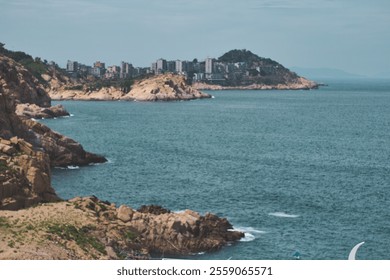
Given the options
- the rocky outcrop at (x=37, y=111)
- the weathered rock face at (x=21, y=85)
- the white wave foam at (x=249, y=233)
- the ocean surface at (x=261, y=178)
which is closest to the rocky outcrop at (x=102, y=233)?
the white wave foam at (x=249, y=233)

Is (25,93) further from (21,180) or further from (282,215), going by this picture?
(21,180)

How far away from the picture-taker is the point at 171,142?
370 ft

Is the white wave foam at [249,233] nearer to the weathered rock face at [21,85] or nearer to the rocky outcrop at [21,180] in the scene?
the rocky outcrop at [21,180]

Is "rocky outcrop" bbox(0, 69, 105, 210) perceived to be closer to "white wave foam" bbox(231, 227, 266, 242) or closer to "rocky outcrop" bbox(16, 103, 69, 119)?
"white wave foam" bbox(231, 227, 266, 242)

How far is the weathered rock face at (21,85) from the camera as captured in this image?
15075cm

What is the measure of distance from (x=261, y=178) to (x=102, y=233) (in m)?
36.9

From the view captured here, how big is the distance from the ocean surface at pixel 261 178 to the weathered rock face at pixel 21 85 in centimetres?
1405

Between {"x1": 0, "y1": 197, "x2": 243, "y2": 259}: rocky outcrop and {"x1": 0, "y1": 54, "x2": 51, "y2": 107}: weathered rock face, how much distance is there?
345 feet

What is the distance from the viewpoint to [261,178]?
74.9m

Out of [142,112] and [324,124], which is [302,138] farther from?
[142,112]

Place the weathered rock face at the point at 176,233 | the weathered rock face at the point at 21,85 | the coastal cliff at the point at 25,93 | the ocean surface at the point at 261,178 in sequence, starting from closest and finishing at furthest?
the weathered rock face at the point at 176,233 → the ocean surface at the point at 261,178 → the coastal cliff at the point at 25,93 → the weathered rock face at the point at 21,85

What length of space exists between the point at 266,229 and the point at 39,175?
18040 millimetres

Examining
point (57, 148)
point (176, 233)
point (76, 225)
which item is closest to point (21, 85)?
point (57, 148)

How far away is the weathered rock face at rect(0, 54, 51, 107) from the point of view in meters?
151
